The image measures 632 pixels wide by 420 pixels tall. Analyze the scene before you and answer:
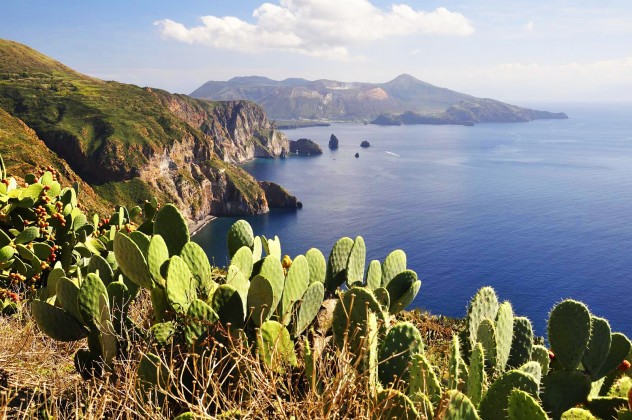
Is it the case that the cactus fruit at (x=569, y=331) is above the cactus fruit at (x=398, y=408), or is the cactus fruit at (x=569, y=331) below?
above

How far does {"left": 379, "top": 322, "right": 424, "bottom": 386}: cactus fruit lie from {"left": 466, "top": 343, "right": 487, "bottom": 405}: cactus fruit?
18.5 inches

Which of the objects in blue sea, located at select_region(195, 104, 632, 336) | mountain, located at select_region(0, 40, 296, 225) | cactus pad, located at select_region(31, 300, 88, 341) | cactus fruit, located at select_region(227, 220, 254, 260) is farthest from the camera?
mountain, located at select_region(0, 40, 296, 225)

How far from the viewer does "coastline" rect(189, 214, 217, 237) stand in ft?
298

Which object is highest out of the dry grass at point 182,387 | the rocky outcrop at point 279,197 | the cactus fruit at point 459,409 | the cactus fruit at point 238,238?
the cactus fruit at point 238,238

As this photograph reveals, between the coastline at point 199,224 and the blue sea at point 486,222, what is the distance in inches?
90.0

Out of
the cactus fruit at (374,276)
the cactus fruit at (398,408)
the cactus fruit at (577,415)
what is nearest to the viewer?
the cactus fruit at (398,408)

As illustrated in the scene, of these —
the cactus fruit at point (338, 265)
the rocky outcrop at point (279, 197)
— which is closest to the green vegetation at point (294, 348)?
the cactus fruit at point (338, 265)

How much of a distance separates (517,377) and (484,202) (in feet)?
303

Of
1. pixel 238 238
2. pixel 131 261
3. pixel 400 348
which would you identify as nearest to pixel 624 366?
pixel 400 348

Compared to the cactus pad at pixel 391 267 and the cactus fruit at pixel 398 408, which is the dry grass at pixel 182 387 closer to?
the cactus fruit at pixel 398 408

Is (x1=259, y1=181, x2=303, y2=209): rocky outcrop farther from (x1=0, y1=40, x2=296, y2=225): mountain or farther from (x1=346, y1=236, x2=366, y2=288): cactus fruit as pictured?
(x1=346, y1=236, x2=366, y2=288): cactus fruit

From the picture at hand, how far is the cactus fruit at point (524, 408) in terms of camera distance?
2.49 meters

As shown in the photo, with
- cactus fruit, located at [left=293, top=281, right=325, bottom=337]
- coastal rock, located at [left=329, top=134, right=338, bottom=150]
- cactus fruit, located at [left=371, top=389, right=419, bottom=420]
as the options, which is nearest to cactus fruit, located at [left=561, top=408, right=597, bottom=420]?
cactus fruit, located at [left=371, top=389, right=419, bottom=420]

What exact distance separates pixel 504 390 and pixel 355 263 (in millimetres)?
2752
